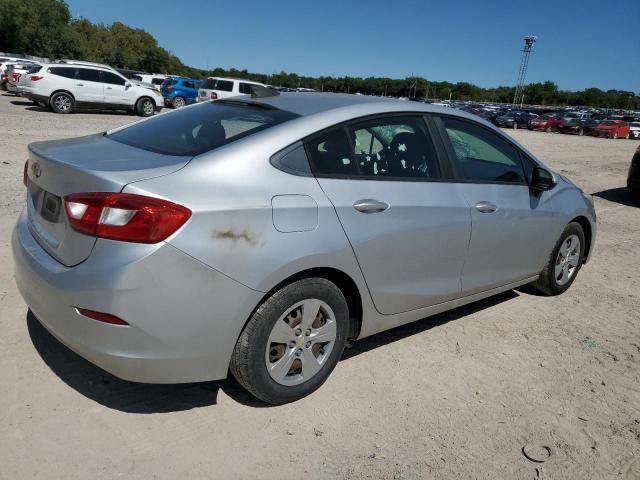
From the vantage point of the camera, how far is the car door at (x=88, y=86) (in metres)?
19.1

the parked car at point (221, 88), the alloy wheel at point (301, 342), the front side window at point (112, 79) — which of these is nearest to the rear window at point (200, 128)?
the alloy wheel at point (301, 342)

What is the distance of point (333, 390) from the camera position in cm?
315

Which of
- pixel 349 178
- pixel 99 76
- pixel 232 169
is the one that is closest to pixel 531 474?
pixel 349 178

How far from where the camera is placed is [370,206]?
302 centimetres

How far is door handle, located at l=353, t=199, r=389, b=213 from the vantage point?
296cm

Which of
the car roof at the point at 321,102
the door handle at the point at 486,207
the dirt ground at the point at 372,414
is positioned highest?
the car roof at the point at 321,102

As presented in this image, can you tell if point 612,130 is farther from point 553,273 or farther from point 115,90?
point 553,273

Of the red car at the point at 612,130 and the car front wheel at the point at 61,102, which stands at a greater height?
the red car at the point at 612,130

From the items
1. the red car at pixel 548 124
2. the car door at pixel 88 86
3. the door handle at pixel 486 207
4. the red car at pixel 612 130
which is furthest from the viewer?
the red car at pixel 548 124

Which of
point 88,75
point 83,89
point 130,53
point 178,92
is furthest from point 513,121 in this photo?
point 130,53

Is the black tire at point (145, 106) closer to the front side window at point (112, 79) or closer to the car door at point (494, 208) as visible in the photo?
the front side window at point (112, 79)

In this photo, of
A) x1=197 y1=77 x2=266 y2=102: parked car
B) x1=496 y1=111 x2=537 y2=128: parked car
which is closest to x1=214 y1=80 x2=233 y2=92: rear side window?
x1=197 y1=77 x2=266 y2=102: parked car

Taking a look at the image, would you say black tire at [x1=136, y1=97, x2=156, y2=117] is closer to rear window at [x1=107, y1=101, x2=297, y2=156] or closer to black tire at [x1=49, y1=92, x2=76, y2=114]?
black tire at [x1=49, y1=92, x2=76, y2=114]

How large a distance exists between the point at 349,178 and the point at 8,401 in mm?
2088
